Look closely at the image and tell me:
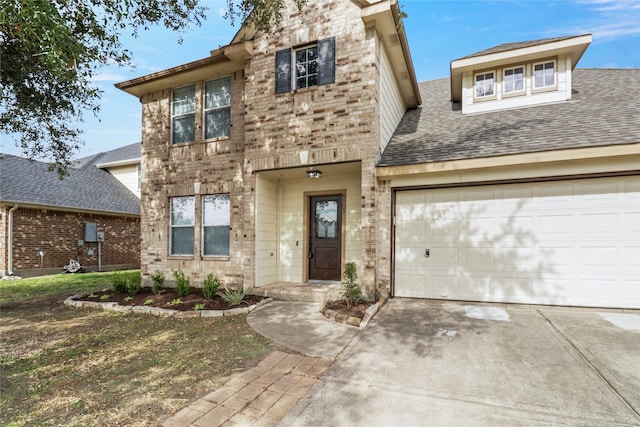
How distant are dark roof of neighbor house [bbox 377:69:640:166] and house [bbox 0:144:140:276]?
13.5m

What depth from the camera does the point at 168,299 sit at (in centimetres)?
662

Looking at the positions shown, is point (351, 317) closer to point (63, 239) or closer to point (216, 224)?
point (216, 224)

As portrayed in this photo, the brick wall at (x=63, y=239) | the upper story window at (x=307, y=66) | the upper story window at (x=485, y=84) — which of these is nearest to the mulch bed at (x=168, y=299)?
the upper story window at (x=307, y=66)

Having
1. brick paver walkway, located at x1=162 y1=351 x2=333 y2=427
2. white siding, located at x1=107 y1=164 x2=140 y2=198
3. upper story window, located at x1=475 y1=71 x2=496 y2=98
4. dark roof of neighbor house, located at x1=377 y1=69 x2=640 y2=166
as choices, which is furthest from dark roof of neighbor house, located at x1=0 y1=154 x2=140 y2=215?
upper story window, located at x1=475 y1=71 x2=496 y2=98

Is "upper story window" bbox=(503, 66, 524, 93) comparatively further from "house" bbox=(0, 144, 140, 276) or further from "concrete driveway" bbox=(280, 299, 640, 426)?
"house" bbox=(0, 144, 140, 276)

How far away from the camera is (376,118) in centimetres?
627

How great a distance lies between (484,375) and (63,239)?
51.1 ft

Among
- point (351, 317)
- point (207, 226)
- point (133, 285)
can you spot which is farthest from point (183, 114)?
point (351, 317)

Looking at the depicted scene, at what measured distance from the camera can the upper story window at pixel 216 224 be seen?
7633 mm

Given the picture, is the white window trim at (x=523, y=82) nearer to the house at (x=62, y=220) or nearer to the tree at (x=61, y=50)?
the tree at (x=61, y=50)

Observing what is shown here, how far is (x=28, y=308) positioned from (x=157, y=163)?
4331 mm

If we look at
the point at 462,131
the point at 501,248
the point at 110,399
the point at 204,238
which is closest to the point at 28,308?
the point at 204,238

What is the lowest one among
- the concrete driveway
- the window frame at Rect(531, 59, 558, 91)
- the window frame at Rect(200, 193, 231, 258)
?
the concrete driveway

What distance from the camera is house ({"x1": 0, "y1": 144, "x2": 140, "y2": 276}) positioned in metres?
11.2
